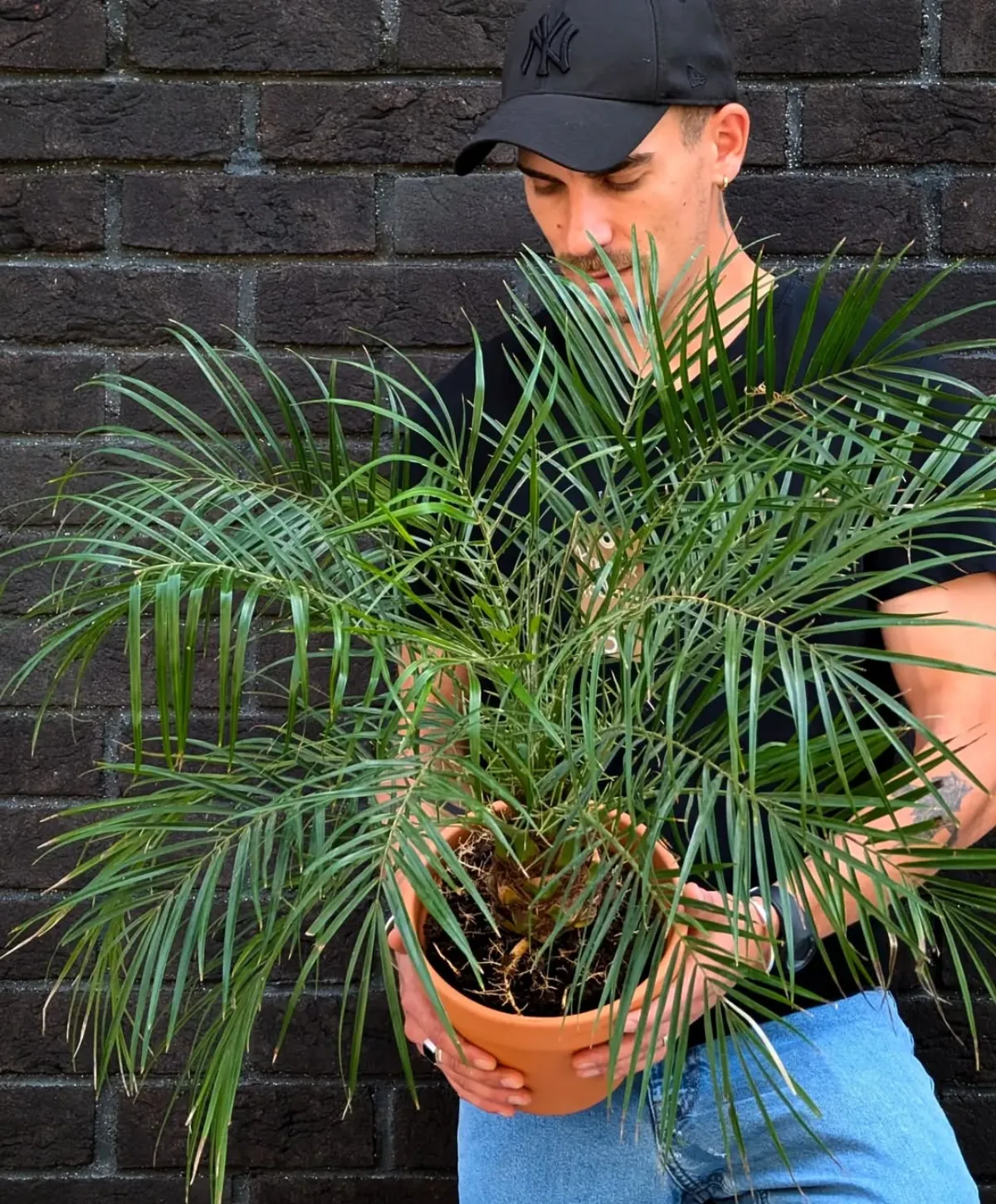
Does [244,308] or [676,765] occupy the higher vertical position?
[244,308]

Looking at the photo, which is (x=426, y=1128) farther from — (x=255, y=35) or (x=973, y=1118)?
(x=255, y=35)

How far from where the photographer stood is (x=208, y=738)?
1.68 meters

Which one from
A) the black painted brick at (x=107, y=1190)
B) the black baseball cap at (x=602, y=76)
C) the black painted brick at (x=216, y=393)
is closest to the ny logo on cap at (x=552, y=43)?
the black baseball cap at (x=602, y=76)

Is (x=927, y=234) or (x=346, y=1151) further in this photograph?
(x=346, y=1151)

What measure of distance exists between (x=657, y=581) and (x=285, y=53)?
0.99m

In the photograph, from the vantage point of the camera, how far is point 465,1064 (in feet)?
3.18

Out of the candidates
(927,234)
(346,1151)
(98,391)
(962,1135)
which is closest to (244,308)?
(98,391)

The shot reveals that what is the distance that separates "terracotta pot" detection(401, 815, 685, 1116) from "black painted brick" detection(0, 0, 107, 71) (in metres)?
1.09

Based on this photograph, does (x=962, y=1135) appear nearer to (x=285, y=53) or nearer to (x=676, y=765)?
(x=676, y=765)

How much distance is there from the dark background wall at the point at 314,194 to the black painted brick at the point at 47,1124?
0.73 feet

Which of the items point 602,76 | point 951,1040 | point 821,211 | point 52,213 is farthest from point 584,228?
point 951,1040

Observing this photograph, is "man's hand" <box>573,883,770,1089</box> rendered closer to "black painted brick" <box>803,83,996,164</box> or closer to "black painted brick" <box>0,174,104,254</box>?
"black painted brick" <box>803,83,996,164</box>

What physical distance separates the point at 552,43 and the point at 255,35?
0.49m

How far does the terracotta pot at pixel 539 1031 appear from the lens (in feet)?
2.95
